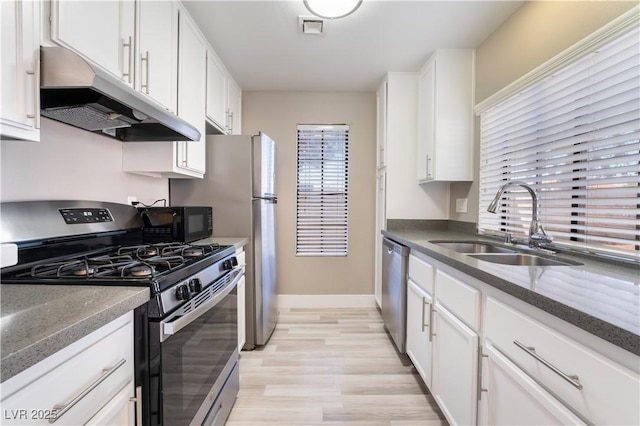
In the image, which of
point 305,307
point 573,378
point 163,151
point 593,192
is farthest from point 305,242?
point 573,378

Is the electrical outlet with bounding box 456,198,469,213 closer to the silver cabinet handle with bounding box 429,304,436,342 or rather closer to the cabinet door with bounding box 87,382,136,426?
the silver cabinet handle with bounding box 429,304,436,342

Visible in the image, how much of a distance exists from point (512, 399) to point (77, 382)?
4.07 feet

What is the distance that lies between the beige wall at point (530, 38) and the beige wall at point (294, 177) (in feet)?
3.65

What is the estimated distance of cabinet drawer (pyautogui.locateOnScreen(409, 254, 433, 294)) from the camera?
5.35 feet

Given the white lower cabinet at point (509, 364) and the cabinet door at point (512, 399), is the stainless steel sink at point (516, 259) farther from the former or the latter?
the cabinet door at point (512, 399)

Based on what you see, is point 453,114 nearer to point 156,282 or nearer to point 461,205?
point 461,205

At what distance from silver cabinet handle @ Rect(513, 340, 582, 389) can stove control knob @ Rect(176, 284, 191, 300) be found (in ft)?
3.74

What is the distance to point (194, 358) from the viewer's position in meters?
1.15

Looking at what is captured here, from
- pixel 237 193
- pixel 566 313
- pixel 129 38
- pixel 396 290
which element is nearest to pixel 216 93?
pixel 237 193

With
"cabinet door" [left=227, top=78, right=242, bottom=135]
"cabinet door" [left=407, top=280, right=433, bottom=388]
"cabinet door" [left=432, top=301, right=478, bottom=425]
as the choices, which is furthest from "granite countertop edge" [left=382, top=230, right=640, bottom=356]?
"cabinet door" [left=227, top=78, right=242, bottom=135]

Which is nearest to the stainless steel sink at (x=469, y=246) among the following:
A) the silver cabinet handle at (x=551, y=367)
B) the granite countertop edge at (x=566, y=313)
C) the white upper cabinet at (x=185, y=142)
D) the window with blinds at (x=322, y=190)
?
the granite countertop edge at (x=566, y=313)

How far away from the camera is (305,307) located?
3229 millimetres

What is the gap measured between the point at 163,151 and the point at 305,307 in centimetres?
224

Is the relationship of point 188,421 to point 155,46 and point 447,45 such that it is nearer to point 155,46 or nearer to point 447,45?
point 155,46
